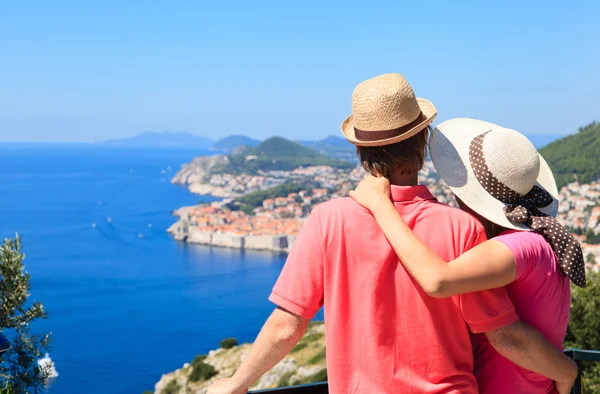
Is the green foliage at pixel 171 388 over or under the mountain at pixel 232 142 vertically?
under

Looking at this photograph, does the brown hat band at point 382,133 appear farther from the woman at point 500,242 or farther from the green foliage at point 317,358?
the green foliage at point 317,358

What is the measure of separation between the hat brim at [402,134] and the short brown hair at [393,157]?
17mm

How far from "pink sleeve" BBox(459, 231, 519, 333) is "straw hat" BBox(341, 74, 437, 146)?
0.17 m

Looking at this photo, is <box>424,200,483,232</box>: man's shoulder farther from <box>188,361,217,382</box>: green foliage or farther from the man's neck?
<box>188,361,217,382</box>: green foliage

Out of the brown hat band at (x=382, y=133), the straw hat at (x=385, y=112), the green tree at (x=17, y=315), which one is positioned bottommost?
the green tree at (x=17, y=315)

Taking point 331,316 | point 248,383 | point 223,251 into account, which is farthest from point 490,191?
point 223,251

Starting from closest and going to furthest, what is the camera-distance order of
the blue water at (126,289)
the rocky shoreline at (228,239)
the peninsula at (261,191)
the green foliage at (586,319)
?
the green foliage at (586,319) < the blue water at (126,289) < the rocky shoreline at (228,239) < the peninsula at (261,191)

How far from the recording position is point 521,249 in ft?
2.58

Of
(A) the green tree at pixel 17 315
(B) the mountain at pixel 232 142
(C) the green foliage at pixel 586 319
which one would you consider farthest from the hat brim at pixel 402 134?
(B) the mountain at pixel 232 142

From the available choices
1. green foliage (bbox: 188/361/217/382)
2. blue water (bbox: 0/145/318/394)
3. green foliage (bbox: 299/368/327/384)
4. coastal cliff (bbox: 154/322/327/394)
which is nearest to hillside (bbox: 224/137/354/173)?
blue water (bbox: 0/145/318/394)

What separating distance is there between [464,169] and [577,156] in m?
49.4

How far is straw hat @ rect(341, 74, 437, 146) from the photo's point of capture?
812mm

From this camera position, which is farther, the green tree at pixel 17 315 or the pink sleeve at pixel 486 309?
the green tree at pixel 17 315

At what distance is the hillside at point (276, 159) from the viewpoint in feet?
292
